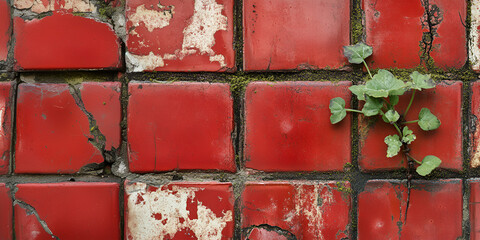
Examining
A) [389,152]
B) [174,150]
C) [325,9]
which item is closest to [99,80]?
[174,150]

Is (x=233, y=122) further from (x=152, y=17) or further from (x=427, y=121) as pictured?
(x=427, y=121)

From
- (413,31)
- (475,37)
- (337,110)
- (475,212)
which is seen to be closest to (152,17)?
(337,110)

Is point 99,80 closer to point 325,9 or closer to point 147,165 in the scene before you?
point 147,165

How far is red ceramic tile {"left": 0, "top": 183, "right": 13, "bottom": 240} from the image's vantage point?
68cm

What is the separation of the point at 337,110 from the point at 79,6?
0.55 m

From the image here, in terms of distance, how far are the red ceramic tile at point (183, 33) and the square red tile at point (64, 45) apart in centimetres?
5

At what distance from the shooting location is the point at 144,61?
68 centimetres

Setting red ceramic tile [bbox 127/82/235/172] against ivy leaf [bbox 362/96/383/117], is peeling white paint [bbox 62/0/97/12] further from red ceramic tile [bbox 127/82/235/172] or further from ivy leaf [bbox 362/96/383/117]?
ivy leaf [bbox 362/96/383/117]

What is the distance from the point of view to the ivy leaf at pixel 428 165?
25.0 inches

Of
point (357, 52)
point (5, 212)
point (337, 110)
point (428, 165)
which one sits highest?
point (357, 52)

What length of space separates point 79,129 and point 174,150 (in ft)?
0.64

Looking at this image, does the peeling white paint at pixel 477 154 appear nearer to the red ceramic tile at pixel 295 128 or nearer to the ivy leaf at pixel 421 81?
the ivy leaf at pixel 421 81

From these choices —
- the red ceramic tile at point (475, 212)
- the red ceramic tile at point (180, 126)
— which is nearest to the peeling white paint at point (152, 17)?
the red ceramic tile at point (180, 126)

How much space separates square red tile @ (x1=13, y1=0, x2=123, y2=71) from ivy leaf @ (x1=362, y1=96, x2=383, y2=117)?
49 cm
